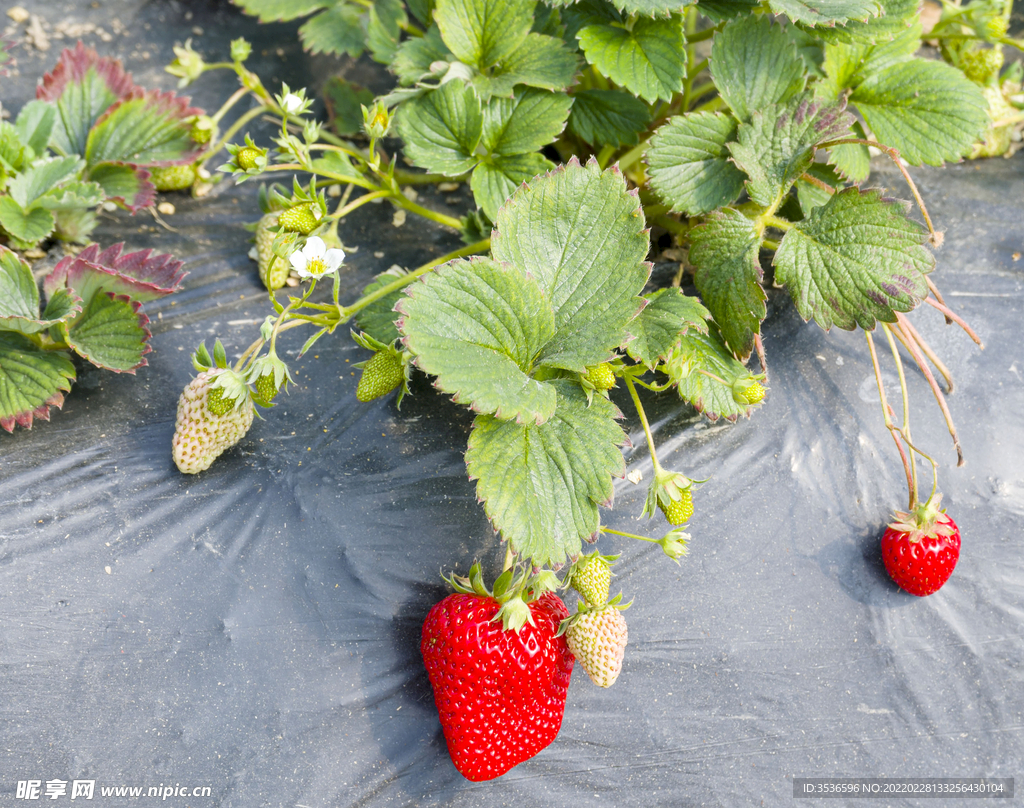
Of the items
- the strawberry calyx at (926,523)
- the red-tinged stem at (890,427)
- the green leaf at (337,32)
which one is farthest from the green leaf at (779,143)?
the green leaf at (337,32)

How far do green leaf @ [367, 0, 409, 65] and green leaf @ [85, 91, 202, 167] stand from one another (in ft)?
1.15

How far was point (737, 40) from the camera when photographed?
1.03 meters

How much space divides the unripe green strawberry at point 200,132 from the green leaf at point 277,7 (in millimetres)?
283

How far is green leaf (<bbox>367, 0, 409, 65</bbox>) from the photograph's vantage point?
4.12 feet

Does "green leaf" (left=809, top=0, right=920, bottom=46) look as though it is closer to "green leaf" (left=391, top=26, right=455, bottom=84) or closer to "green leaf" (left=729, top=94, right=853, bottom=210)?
"green leaf" (left=729, top=94, right=853, bottom=210)

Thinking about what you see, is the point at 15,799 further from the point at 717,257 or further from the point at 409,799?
the point at 717,257

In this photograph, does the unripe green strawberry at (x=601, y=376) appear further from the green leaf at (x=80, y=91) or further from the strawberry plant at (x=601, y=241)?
the green leaf at (x=80, y=91)

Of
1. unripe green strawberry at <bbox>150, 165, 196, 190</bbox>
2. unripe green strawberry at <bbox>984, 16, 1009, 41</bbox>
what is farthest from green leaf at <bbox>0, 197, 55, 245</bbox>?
unripe green strawberry at <bbox>984, 16, 1009, 41</bbox>

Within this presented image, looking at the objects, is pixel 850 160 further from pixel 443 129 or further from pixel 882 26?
pixel 443 129

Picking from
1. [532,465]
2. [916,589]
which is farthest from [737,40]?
[916,589]

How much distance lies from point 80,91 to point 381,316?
0.76m

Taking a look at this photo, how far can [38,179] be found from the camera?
3.57ft

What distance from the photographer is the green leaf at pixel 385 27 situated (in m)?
1.26

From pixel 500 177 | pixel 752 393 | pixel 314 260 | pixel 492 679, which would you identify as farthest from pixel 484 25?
pixel 492 679
